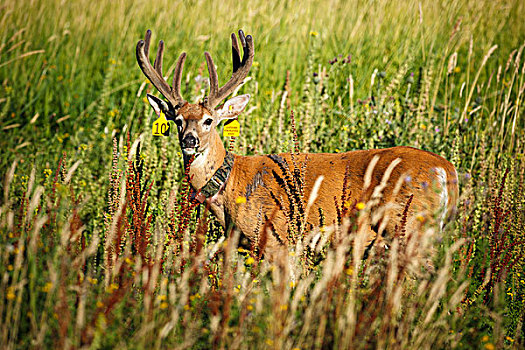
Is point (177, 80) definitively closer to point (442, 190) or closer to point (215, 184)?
point (215, 184)

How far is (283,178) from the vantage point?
3.74 m

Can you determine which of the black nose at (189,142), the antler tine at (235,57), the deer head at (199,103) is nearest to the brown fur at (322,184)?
the deer head at (199,103)

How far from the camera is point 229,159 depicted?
4125 mm

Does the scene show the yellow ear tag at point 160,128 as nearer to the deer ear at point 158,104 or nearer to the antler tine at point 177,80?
the deer ear at point 158,104

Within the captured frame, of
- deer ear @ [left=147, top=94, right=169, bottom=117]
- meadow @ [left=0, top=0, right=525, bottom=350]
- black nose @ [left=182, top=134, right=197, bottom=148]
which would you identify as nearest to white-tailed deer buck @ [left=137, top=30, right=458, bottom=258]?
black nose @ [left=182, top=134, right=197, bottom=148]

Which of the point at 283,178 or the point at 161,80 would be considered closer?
the point at 283,178

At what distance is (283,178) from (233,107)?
3.50ft

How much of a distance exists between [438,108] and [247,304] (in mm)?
4413

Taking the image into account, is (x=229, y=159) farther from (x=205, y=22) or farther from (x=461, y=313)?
(x=205, y=22)

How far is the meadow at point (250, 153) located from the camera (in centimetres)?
236

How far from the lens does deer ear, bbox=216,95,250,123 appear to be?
173 inches

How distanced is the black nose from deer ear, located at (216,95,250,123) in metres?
0.58

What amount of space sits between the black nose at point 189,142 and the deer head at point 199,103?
3 centimetres

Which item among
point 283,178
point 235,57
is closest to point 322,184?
point 283,178
